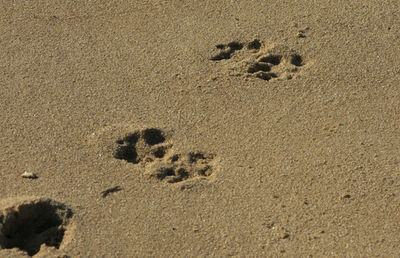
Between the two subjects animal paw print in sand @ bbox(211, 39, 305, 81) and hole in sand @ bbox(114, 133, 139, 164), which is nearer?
hole in sand @ bbox(114, 133, 139, 164)

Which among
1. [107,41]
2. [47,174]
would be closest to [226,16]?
[107,41]

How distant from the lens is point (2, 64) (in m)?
3.83

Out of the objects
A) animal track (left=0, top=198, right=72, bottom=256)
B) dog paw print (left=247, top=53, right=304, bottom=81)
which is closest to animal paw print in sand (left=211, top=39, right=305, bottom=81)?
dog paw print (left=247, top=53, right=304, bottom=81)

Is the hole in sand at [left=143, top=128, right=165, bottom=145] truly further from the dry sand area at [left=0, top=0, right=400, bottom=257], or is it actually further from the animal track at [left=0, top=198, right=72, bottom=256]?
the animal track at [left=0, top=198, right=72, bottom=256]

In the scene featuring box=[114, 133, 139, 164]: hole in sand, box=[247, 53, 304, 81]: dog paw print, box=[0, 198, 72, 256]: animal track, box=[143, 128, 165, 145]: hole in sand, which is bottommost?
box=[0, 198, 72, 256]: animal track

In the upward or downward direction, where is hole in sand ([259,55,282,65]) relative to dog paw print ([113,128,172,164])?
upward

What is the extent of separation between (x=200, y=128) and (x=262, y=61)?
21.6 inches

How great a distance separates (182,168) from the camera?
127 inches

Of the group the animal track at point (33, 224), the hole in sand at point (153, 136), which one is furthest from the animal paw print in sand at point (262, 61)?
the animal track at point (33, 224)

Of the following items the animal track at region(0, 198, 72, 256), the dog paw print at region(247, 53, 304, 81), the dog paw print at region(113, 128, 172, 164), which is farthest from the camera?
the dog paw print at region(247, 53, 304, 81)

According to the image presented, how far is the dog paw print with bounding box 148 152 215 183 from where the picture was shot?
3.20 metres

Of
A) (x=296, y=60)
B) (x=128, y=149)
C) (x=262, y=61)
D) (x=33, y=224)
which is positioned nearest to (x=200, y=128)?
(x=128, y=149)

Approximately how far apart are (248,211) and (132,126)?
69 centimetres

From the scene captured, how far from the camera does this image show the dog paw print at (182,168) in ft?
10.5
